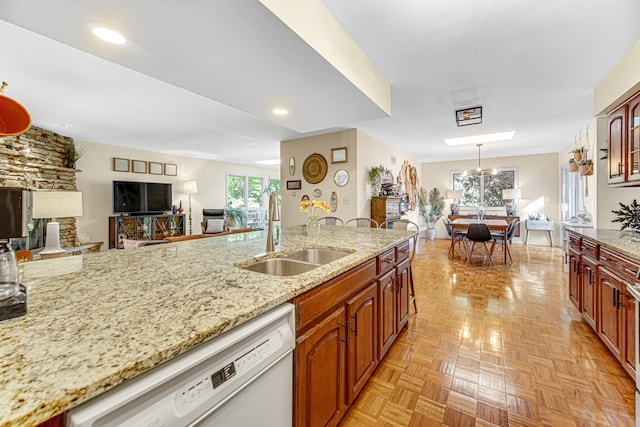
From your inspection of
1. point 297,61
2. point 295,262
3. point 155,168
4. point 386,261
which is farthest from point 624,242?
point 155,168

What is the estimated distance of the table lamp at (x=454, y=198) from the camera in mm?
7301

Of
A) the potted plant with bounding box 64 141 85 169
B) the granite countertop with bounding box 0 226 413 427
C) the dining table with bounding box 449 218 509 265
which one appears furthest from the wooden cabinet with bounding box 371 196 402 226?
the potted plant with bounding box 64 141 85 169

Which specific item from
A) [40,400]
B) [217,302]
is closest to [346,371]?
[217,302]

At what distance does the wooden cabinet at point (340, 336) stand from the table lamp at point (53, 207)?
3.00 meters

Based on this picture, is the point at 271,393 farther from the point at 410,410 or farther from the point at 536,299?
the point at 536,299

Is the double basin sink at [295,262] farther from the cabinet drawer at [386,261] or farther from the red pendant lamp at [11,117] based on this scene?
the red pendant lamp at [11,117]

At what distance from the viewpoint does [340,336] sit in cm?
133

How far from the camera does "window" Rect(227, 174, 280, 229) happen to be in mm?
8274

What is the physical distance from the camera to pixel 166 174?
6.63 metres

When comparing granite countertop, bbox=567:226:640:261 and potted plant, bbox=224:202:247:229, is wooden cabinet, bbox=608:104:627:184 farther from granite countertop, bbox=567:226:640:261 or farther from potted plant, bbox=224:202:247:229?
potted plant, bbox=224:202:247:229

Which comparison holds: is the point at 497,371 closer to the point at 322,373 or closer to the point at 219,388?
the point at 322,373

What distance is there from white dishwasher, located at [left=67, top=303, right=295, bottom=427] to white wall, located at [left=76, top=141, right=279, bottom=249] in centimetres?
629

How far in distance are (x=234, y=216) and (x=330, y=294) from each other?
23.4ft

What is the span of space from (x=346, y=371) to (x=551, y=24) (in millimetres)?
2702
